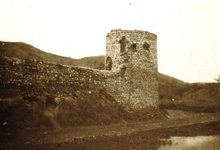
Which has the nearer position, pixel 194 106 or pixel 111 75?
pixel 111 75

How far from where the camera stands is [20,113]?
939 centimetres

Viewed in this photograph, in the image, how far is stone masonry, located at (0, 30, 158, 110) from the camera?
10445 mm

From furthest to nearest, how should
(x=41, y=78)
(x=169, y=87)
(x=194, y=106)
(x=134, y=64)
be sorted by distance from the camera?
1. (x=169, y=87)
2. (x=194, y=106)
3. (x=134, y=64)
4. (x=41, y=78)

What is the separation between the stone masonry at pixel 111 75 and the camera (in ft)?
34.3

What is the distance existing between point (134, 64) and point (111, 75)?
2.45m

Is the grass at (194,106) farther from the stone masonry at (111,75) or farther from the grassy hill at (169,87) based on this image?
the grassy hill at (169,87)

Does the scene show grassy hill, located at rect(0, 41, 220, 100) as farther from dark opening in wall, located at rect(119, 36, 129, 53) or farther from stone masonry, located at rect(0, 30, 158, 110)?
dark opening in wall, located at rect(119, 36, 129, 53)

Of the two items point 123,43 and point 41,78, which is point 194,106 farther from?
point 41,78

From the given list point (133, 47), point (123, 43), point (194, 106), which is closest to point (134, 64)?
point (133, 47)

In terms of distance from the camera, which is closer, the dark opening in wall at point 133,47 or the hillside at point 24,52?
the dark opening in wall at point 133,47

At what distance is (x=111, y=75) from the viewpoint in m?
15.4

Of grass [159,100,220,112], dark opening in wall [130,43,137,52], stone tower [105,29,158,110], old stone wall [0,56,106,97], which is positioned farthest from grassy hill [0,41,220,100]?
old stone wall [0,56,106,97]

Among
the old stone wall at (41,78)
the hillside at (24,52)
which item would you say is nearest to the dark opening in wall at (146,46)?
the old stone wall at (41,78)

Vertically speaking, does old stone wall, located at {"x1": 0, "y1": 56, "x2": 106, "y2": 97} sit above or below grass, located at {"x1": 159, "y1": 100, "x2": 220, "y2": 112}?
above
